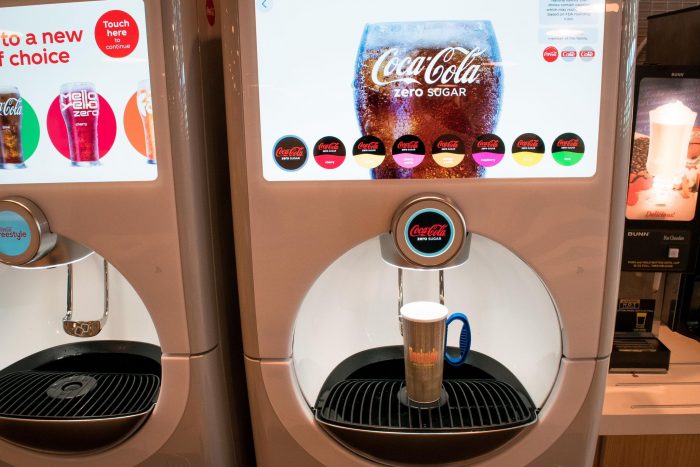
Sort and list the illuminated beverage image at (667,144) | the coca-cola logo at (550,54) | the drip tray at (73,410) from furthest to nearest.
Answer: the illuminated beverage image at (667,144) → the drip tray at (73,410) → the coca-cola logo at (550,54)

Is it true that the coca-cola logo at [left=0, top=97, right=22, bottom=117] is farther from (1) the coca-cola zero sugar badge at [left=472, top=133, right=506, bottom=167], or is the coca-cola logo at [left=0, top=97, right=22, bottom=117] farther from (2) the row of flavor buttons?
(1) the coca-cola zero sugar badge at [left=472, top=133, right=506, bottom=167]

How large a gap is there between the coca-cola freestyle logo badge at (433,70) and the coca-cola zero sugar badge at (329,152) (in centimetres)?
10

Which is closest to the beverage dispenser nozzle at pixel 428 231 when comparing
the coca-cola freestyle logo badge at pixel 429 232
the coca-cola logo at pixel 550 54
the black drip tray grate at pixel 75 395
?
the coca-cola freestyle logo badge at pixel 429 232

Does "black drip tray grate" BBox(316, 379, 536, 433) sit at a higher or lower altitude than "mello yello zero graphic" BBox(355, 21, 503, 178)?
lower

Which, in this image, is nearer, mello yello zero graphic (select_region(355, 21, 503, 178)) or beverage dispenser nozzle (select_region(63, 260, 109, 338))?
mello yello zero graphic (select_region(355, 21, 503, 178))

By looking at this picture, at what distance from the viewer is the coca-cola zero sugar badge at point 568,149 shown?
0.72 meters

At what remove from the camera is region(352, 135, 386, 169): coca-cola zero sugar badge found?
2.37ft

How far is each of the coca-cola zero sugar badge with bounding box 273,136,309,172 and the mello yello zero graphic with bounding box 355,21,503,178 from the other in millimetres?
94

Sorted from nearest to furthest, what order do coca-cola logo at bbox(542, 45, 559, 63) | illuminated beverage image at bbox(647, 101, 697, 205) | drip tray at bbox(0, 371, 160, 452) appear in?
coca-cola logo at bbox(542, 45, 559, 63)
drip tray at bbox(0, 371, 160, 452)
illuminated beverage image at bbox(647, 101, 697, 205)

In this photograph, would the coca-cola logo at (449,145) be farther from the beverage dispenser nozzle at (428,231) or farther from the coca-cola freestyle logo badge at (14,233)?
the coca-cola freestyle logo badge at (14,233)

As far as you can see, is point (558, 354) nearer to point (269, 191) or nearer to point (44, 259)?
point (269, 191)

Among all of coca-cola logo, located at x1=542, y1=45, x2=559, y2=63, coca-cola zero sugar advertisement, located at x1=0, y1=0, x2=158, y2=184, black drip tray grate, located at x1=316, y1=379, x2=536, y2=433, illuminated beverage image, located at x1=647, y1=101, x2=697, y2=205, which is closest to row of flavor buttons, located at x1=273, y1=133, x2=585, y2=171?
coca-cola logo, located at x1=542, y1=45, x2=559, y2=63

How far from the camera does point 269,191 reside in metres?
0.75

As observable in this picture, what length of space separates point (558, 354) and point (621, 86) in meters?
0.41
